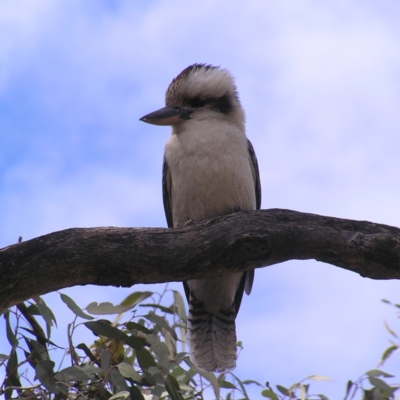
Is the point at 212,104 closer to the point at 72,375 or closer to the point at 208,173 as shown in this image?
the point at 208,173

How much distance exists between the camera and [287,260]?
2314 mm

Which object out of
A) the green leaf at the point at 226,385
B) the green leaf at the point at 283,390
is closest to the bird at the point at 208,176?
the green leaf at the point at 226,385

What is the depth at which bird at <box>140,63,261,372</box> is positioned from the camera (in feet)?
10.1

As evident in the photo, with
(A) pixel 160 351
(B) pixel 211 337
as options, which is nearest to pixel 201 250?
(A) pixel 160 351

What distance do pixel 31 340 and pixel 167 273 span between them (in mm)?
595

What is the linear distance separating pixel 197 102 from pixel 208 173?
0.54m

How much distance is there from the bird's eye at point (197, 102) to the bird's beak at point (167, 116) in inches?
2.2

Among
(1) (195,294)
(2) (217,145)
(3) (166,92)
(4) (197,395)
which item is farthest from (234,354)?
(3) (166,92)

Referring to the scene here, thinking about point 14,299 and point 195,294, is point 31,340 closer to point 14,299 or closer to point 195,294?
point 14,299

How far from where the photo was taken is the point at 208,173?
10.0 feet

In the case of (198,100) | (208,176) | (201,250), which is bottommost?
(201,250)

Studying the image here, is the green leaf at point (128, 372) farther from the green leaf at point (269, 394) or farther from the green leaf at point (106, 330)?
the green leaf at point (269, 394)

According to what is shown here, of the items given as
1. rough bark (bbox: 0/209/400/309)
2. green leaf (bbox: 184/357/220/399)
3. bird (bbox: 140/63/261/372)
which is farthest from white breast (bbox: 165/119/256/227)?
green leaf (bbox: 184/357/220/399)

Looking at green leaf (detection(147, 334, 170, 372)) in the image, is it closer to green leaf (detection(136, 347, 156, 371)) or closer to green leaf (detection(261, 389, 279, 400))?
green leaf (detection(136, 347, 156, 371))
